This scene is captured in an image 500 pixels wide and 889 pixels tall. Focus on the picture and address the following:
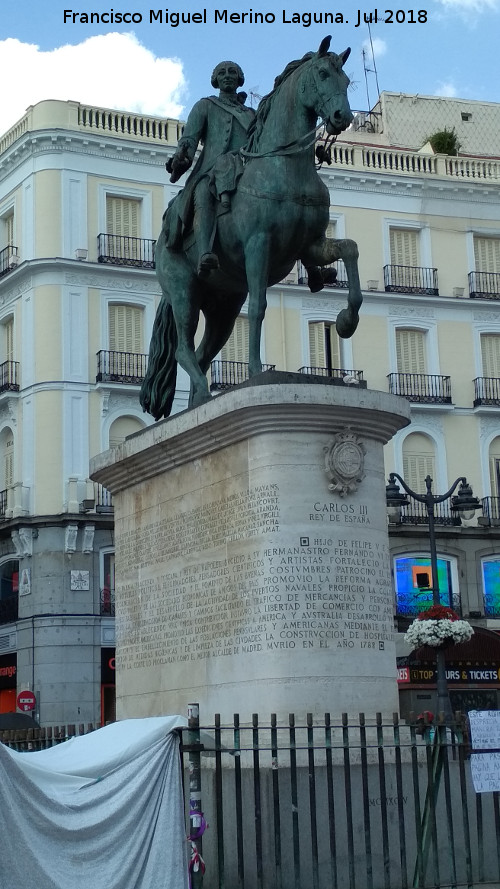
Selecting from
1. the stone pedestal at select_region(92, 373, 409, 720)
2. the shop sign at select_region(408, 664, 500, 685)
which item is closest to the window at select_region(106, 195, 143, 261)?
the shop sign at select_region(408, 664, 500, 685)

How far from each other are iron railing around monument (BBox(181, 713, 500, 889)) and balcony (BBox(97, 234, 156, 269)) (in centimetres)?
2970

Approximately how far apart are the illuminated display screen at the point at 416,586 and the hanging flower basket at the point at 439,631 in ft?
66.2

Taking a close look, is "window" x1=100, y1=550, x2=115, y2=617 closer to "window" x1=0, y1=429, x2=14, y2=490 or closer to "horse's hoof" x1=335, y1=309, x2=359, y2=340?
"window" x1=0, y1=429, x2=14, y2=490

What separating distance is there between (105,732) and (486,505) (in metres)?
33.6

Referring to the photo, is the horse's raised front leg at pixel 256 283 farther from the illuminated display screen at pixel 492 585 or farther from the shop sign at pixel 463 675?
the illuminated display screen at pixel 492 585

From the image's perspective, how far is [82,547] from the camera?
36938 mm

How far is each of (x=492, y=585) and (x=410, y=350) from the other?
24.7ft

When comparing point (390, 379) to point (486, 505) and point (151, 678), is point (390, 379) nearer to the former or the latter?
point (486, 505)

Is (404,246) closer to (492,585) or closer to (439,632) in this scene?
(492,585)

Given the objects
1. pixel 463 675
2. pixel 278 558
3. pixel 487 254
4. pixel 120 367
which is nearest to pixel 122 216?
pixel 120 367

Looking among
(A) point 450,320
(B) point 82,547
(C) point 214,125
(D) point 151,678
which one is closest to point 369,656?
(D) point 151,678

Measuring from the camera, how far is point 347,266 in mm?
11781

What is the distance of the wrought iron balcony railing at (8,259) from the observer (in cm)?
3956

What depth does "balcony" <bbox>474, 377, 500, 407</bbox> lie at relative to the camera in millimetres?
42844
